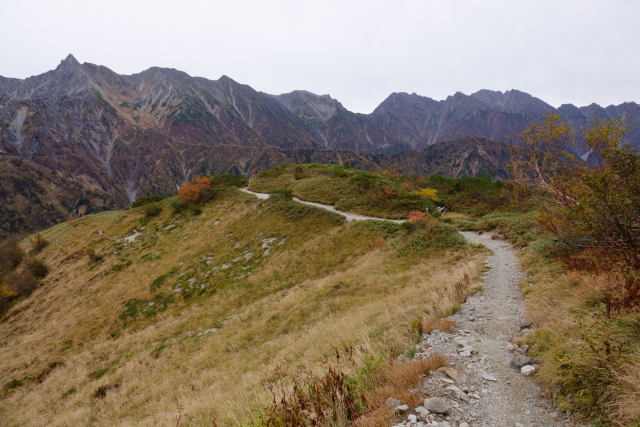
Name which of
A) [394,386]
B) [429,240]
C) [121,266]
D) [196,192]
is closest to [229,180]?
[196,192]

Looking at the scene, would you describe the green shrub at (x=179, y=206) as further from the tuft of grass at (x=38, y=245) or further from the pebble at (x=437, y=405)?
the pebble at (x=437, y=405)

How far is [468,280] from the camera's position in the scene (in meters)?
11.7

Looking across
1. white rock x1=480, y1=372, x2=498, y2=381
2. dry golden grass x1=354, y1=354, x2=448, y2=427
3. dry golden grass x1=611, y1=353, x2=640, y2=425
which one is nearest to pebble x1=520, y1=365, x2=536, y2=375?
white rock x1=480, y1=372, x2=498, y2=381

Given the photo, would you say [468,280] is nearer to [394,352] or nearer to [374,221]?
[394,352]

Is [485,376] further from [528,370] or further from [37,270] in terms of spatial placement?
[37,270]

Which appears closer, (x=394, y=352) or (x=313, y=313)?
(x=394, y=352)

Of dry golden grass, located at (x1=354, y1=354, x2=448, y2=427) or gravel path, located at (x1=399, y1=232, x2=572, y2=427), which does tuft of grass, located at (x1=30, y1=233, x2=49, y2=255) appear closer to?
dry golden grass, located at (x1=354, y1=354, x2=448, y2=427)

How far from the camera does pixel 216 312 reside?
1997cm

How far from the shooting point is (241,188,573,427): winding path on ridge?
422 cm

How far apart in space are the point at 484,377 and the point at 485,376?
0.03 m

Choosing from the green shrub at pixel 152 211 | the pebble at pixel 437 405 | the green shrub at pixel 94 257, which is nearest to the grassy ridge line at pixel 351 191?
the green shrub at pixel 152 211

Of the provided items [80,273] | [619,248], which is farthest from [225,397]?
[80,273]

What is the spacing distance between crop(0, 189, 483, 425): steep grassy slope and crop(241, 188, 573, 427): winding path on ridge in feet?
2.94

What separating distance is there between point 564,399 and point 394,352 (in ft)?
9.95
